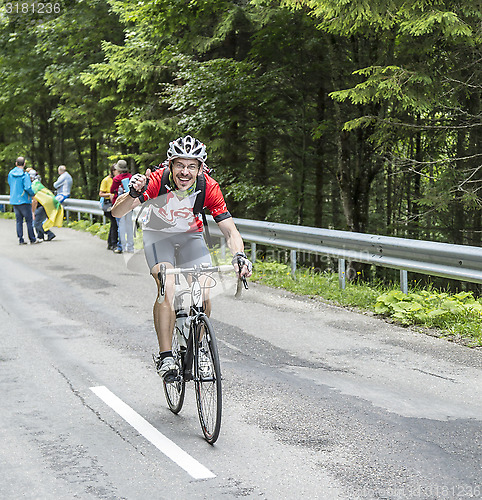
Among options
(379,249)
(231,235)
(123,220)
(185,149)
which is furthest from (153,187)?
(123,220)

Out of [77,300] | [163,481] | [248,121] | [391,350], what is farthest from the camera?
[248,121]

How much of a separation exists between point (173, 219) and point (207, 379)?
126 centimetres

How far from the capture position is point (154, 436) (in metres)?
Answer: 5.22

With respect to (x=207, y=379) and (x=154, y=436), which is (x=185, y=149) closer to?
(x=207, y=379)

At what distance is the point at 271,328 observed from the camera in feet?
28.6

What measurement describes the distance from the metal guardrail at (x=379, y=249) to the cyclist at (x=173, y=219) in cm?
399

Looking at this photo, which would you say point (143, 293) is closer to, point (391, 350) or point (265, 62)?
point (391, 350)

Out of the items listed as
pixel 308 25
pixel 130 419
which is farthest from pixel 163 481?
pixel 308 25

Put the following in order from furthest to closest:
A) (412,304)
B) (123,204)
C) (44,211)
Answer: (44,211) < (412,304) < (123,204)

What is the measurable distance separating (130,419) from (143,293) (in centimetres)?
560

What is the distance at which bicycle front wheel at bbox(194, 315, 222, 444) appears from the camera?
4.92 metres

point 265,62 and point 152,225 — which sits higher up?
point 265,62

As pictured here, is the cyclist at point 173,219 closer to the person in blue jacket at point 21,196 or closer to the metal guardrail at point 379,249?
the metal guardrail at point 379,249

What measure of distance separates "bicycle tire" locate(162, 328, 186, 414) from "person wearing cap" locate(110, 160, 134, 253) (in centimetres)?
942
